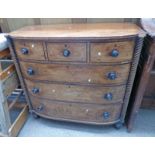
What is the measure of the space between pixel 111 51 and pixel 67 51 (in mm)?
307

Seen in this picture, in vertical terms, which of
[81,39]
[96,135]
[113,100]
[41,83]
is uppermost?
[81,39]

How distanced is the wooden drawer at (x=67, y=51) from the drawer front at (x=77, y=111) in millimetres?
466

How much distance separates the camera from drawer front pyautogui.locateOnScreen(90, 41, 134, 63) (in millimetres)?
1052

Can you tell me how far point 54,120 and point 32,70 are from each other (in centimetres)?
70

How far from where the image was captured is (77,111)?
4.76 feet

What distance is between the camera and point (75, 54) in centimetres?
112

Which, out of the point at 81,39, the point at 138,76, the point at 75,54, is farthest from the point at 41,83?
the point at 138,76

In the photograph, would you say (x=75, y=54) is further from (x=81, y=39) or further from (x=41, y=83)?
(x=41, y=83)

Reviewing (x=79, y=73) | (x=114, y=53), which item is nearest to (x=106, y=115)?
(x=79, y=73)

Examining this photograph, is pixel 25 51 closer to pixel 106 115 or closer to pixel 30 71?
pixel 30 71

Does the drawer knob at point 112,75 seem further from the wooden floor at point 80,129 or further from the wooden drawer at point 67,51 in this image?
the wooden floor at point 80,129

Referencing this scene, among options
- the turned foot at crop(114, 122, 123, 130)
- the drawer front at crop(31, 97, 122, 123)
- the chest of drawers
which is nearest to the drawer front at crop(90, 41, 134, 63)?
the chest of drawers

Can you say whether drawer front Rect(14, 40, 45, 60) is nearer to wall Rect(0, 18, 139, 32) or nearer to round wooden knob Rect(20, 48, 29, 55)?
round wooden knob Rect(20, 48, 29, 55)

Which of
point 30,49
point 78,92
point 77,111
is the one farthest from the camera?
point 77,111
